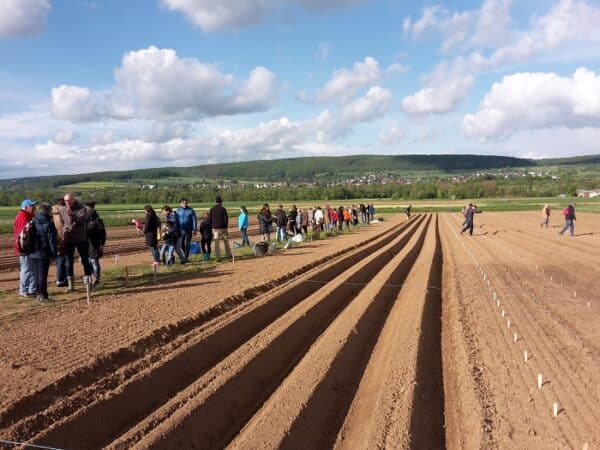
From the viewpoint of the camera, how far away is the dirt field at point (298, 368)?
5.13 metres

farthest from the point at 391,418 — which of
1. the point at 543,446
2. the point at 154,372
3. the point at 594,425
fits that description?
the point at 154,372

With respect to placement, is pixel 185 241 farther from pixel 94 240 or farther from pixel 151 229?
pixel 94 240

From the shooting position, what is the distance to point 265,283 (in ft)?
36.8

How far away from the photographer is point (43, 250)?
904cm

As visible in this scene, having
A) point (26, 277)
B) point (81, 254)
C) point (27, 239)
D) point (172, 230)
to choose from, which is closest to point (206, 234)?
point (172, 230)

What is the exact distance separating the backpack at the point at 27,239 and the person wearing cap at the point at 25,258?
0.09 m

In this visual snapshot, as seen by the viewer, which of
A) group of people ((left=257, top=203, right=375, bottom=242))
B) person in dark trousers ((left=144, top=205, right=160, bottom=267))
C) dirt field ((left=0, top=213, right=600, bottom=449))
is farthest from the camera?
group of people ((left=257, top=203, right=375, bottom=242))

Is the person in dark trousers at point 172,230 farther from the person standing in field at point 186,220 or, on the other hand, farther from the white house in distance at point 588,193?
the white house in distance at point 588,193

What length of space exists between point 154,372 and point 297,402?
156 centimetres

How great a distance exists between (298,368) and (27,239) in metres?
4.84

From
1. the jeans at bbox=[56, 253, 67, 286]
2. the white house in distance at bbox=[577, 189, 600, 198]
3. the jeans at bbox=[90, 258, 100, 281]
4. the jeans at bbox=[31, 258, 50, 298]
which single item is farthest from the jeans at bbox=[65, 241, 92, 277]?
the white house in distance at bbox=[577, 189, 600, 198]

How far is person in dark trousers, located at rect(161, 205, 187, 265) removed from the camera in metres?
13.5

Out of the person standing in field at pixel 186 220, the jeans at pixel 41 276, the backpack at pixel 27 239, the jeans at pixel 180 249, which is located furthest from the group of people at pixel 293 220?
the backpack at pixel 27 239

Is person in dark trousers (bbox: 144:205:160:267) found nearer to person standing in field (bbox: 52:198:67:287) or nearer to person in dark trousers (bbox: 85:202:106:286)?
person in dark trousers (bbox: 85:202:106:286)
